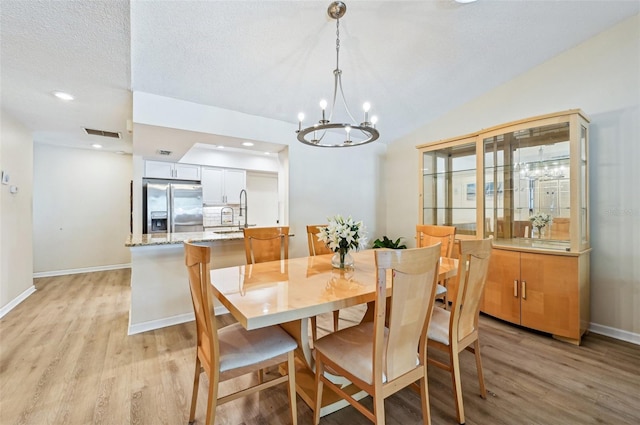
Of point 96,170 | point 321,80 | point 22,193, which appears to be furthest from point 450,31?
point 96,170

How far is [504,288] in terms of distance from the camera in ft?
9.59

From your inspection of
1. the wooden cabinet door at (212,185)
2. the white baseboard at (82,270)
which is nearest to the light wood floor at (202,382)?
the white baseboard at (82,270)

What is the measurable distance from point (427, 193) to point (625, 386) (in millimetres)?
2625

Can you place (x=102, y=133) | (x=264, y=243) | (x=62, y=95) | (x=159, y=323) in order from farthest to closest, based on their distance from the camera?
(x=102, y=133) → (x=159, y=323) → (x=62, y=95) → (x=264, y=243)

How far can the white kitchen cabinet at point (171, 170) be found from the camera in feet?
15.2

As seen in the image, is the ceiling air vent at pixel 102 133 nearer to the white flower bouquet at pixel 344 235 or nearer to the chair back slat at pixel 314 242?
the chair back slat at pixel 314 242

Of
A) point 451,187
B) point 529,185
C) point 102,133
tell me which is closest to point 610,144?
point 529,185

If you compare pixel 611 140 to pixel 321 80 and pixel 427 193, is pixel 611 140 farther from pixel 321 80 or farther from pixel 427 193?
pixel 321 80

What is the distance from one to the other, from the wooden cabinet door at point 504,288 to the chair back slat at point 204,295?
288cm

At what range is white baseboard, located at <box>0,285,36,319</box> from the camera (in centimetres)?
319

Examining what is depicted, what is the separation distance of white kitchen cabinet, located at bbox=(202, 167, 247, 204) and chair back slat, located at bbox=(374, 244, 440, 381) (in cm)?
470

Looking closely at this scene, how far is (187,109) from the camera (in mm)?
2908

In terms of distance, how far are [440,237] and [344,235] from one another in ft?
4.30

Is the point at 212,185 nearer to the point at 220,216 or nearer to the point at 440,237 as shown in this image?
the point at 220,216
